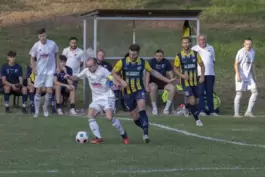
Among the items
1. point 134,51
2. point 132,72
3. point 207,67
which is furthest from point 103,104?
point 207,67

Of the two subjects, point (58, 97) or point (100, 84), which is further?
point (58, 97)

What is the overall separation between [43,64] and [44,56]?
0.66 ft

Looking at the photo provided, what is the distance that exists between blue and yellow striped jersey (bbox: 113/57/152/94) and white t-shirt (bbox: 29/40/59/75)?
4865 millimetres

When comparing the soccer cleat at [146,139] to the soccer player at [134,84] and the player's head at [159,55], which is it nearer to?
the soccer player at [134,84]

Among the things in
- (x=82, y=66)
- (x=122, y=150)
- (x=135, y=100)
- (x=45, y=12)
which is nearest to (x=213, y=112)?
(x=82, y=66)

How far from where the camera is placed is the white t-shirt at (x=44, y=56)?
18750 millimetres

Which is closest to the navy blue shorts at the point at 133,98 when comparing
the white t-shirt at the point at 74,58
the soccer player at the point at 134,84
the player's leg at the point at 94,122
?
the soccer player at the point at 134,84

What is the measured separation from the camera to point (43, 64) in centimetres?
1886

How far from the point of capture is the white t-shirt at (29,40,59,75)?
18.8m

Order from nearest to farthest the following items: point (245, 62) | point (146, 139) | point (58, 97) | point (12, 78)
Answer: point (146, 139)
point (245, 62)
point (58, 97)
point (12, 78)

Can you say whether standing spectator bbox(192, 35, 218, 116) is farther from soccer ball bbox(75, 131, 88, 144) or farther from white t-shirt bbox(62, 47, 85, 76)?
soccer ball bbox(75, 131, 88, 144)

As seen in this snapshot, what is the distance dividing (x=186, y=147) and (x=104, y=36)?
1003 cm

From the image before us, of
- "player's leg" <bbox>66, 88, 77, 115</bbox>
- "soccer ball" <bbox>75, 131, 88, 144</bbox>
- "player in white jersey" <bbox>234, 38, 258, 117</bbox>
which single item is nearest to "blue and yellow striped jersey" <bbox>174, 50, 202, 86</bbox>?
"player in white jersey" <bbox>234, 38, 258, 117</bbox>

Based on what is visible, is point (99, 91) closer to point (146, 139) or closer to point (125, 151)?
point (146, 139)
